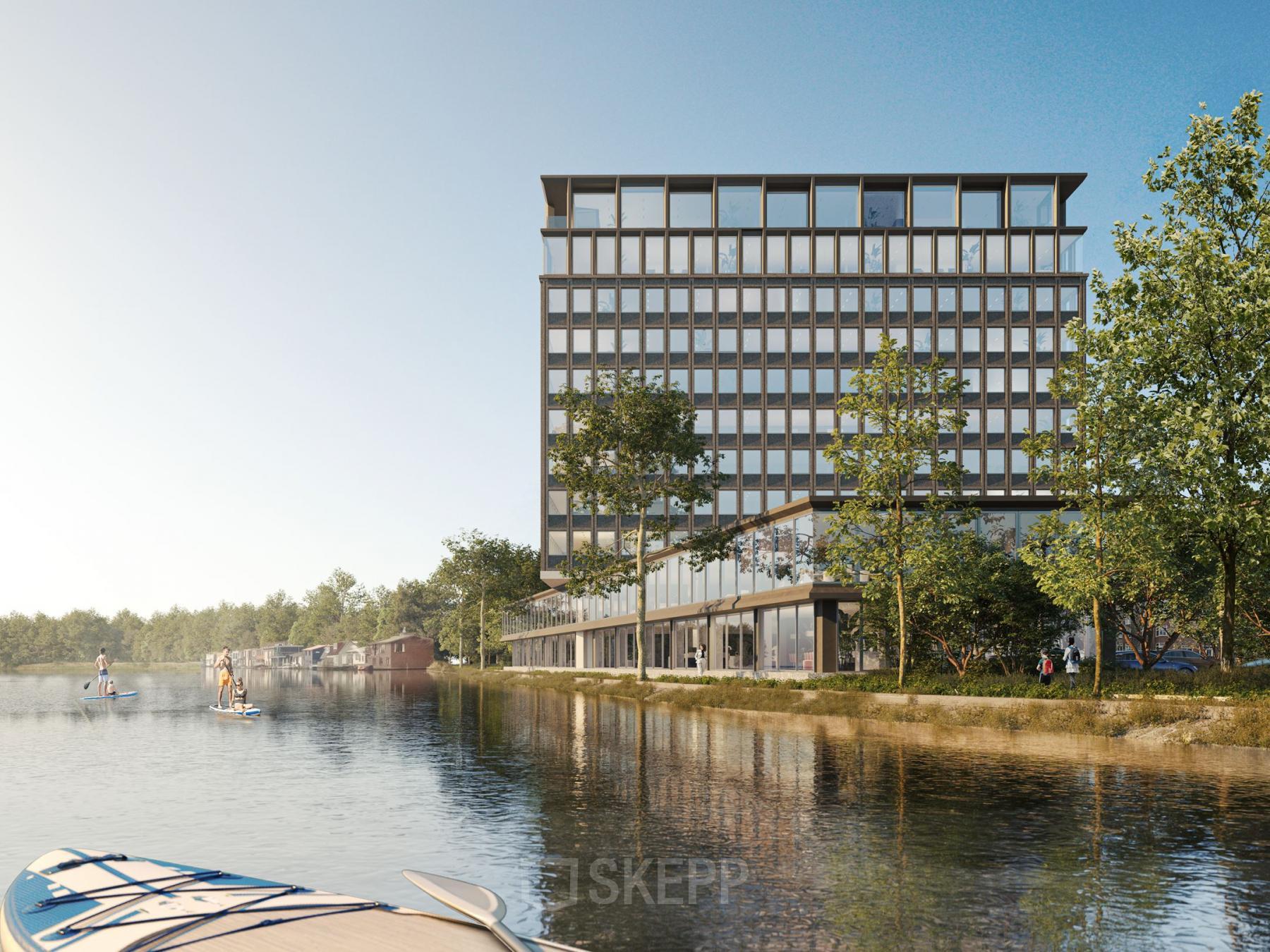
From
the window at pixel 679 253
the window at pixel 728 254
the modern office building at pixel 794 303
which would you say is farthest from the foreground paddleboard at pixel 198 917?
the window at pixel 728 254

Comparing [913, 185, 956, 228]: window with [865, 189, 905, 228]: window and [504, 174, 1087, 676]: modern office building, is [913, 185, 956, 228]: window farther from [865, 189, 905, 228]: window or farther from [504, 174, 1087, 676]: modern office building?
[865, 189, 905, 228]: window

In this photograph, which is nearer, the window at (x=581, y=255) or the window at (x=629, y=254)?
the window at (x=581, y=255)

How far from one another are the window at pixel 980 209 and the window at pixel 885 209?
5346mm

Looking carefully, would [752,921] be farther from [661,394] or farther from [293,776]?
[661,394]

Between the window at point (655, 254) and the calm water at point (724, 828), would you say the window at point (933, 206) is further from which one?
the calm water at point (724, 828)

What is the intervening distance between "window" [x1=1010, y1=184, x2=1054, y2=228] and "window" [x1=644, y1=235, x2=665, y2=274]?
30014 millimetres

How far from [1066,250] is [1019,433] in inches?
652

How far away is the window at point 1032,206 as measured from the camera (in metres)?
101

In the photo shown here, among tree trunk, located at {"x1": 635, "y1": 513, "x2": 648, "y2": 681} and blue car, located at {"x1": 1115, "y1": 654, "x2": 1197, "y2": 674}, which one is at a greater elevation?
tree trunk, located at {"x1": 635, "y1": 513, "x2": 648, "y2": 681}

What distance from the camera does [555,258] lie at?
10050cm

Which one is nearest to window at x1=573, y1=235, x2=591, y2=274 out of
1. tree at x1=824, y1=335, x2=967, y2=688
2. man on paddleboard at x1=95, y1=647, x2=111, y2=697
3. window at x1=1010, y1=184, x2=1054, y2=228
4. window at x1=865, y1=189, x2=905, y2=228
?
window at x1=865, y1=189, x2=905, y2=228

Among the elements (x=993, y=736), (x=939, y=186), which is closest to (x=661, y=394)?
(x=993, y=736)

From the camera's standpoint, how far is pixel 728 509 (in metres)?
98.0

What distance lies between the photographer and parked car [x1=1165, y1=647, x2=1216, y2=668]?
52625 millimetres
